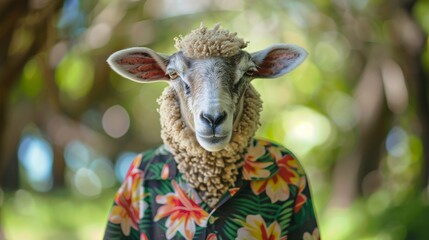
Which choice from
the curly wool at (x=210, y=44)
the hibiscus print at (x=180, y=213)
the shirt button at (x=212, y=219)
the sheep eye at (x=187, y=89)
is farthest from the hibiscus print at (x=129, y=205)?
the curly wool at (x=210, y=44)

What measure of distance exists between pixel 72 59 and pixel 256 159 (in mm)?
8480

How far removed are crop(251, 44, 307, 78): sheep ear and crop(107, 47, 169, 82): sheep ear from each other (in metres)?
0.38

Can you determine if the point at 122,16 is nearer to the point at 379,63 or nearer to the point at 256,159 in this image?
the point at 379,63

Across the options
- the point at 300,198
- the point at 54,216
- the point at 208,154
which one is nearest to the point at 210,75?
the point at 208,154

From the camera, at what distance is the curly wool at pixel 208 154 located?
2.90 metres

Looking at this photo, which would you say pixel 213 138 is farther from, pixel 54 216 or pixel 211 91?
pixel 54 216

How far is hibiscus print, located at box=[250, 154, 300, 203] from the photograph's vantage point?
2.95m

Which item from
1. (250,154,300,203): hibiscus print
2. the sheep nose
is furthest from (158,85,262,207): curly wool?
the sheep nose

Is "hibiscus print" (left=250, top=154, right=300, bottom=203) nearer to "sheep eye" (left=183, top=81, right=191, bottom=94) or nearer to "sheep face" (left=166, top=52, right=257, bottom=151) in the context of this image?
"sheep face" (left=166, top=52, right=257, bottom=151)

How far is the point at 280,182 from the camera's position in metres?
3.00

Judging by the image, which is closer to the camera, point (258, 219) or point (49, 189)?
point (258, 219)

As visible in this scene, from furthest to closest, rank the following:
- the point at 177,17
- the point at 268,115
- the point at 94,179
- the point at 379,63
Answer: the point at 94,179
the point at 268,115
the point at 177,17
the point at 379,63

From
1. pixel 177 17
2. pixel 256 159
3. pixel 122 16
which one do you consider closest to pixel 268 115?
pixel 177 17

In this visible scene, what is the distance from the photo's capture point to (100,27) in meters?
9.57
